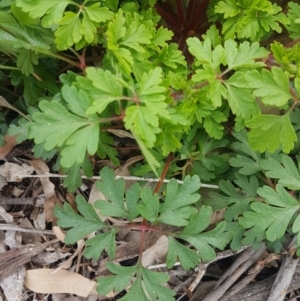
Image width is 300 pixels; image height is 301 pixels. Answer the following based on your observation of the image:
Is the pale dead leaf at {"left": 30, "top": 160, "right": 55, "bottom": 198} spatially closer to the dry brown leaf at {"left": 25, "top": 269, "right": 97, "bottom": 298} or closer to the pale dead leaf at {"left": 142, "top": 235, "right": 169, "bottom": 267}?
the dry brown leaf at {"left": 25, "top": 269, "right": 97, "bottom": 298}

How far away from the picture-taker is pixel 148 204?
142 cm


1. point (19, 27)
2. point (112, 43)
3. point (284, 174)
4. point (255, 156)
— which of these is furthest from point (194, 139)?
point (19, 27)

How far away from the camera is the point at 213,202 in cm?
162

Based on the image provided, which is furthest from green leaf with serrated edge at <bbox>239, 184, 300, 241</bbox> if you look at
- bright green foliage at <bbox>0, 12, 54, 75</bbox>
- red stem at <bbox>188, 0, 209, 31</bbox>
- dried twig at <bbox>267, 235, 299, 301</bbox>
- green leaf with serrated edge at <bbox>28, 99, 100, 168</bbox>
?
bright green foliage at <bbox>0, 12, 54, 75</bbox>

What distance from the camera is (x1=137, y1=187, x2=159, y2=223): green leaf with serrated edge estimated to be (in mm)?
1417

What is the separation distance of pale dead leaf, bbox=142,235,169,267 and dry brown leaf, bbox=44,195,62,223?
1.21 ft

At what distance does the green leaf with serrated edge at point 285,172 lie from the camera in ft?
4.92

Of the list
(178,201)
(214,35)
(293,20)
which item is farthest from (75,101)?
(293,20)

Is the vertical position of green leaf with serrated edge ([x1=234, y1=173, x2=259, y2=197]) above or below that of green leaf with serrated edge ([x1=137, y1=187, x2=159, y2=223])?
below

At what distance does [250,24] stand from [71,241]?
924 mm

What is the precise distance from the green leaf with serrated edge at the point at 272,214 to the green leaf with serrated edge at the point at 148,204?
28 cm

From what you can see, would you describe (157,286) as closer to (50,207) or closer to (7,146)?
(50,207)

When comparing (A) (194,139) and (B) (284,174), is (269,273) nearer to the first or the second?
(B) (284,174)

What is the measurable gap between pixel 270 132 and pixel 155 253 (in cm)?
61
